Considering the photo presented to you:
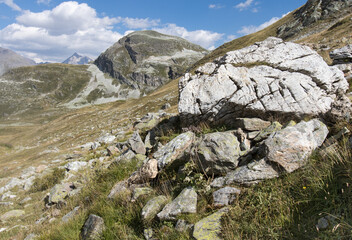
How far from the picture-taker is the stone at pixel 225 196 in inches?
193

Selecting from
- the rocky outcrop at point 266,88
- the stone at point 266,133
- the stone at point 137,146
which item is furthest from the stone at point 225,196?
the stone at point 137,146

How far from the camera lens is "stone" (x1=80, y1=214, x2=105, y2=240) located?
558cm

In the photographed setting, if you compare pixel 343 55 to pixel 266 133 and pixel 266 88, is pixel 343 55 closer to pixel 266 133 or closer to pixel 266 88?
pixel 266 88

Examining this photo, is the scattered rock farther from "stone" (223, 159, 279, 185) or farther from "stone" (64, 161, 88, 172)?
"stone" (64, 161, 88, 172)

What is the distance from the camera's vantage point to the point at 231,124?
8.84m

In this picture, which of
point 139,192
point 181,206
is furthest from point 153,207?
point 139,192

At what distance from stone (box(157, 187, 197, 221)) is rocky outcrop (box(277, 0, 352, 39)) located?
98718 mm

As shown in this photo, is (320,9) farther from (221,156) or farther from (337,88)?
(221,156)

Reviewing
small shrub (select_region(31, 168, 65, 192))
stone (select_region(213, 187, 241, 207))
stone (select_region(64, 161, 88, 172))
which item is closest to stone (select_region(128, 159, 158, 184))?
stone (select_region(213, 187, 241, 207))

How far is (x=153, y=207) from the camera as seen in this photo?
5648 mm

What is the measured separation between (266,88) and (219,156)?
15.3 ft

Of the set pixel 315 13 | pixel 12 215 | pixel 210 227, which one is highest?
pixel 315 13

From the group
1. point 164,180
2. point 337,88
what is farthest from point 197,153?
point 337,88

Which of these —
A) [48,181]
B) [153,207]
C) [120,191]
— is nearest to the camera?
[153,207]
